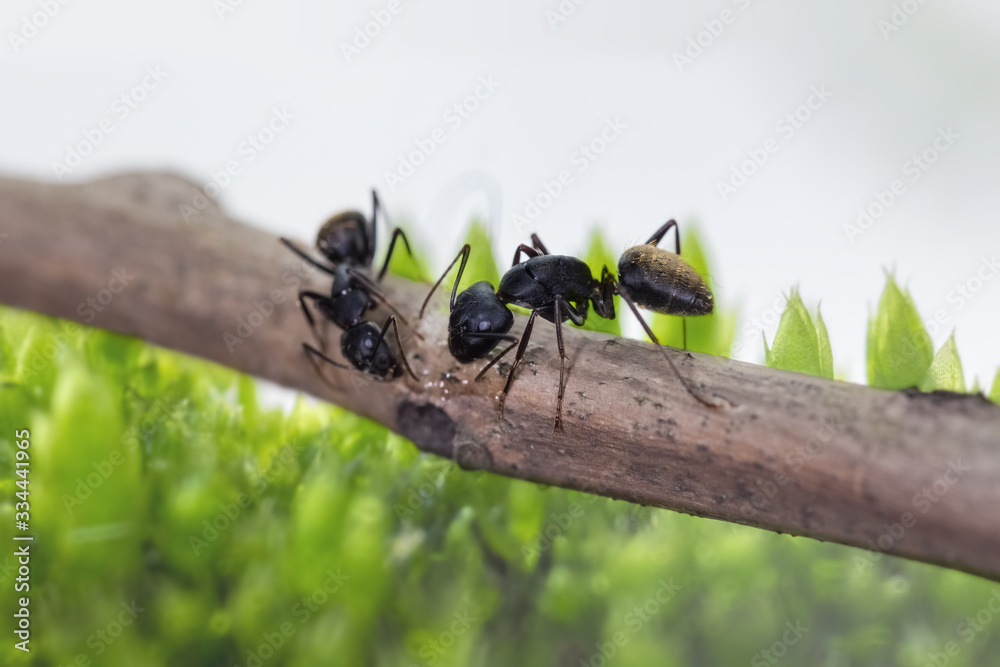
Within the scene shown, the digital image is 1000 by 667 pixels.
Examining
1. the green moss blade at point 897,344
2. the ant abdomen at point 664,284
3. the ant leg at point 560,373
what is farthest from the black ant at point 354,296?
the green moss blade at point 897,344

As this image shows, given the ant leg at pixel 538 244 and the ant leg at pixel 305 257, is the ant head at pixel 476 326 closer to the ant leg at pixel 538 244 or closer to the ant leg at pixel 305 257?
the ant leg at pixel 538 244

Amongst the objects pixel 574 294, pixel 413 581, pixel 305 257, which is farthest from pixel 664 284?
pixel 305 257

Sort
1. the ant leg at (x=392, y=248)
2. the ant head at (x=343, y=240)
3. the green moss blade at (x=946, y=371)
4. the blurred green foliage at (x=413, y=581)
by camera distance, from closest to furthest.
→ 1. the green moss blade at (x=946, y=371)
2. the blurred green foliage at (x=413, y=581)
3. the ant leg at (x=392, y=248)
4. the ant head at (x=343, y=240)

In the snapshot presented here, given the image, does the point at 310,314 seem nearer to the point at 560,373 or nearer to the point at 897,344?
the point at 560,373

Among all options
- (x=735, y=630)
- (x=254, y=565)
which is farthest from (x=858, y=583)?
(x=254, y=565)

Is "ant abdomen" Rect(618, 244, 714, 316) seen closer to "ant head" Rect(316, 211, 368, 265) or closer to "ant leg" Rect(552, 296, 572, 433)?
"ant leg" Rect(552, 296, 572, 433)
